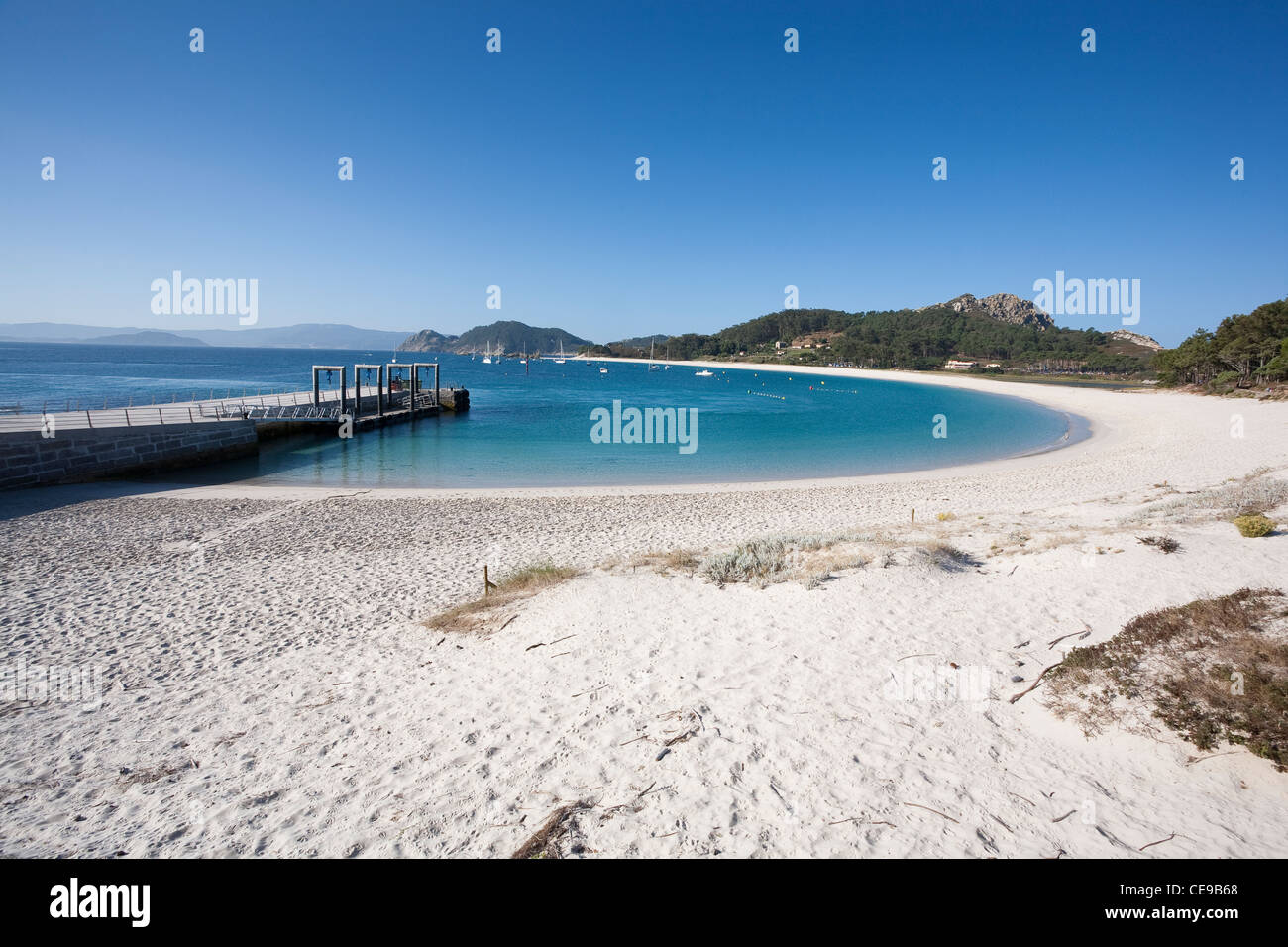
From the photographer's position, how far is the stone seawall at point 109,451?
657 inches

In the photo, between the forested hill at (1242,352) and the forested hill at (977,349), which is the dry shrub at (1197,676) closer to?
the forested hill at (1242,352)

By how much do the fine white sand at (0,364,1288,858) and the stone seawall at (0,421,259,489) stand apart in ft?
22.8

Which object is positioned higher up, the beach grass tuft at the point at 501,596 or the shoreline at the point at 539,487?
the shoreline at the point at 539,487

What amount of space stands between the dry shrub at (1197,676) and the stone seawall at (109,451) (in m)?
23.9

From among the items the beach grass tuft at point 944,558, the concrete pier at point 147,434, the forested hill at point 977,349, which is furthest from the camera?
the forested hill at point 977,349

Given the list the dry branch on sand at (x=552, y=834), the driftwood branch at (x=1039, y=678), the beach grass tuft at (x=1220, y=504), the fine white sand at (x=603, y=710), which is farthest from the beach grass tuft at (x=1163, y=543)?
the dry branch on sand at (x=552, y=834)

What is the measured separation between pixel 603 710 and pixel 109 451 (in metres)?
21.7

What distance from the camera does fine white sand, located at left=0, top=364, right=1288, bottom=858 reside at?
3.89 meters

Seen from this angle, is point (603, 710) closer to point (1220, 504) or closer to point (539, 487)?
point (1220, 504)

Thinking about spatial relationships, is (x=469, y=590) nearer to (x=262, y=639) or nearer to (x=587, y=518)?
(x=262, y=639)

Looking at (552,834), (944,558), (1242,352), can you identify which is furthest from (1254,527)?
(1242,352)

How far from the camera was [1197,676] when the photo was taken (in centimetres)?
495

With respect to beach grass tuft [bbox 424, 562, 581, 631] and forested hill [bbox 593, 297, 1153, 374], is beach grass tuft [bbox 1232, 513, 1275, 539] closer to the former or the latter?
beach grass tuft [bbox 424, 562, 581, 631]
